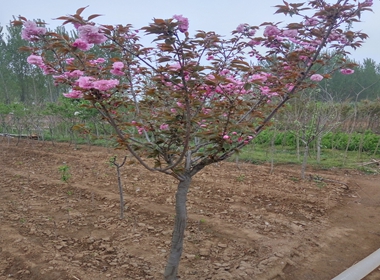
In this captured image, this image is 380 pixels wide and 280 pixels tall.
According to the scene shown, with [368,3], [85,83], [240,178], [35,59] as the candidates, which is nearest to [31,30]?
[35,59]

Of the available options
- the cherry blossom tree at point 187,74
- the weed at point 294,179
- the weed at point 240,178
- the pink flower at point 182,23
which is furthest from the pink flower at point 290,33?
the weed at point 294,179

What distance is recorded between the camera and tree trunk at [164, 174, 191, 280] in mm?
2055

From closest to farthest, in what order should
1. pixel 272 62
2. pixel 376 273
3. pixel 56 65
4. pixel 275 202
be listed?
pixel 56 65, pixel 272 62, pixel 376 273, pixel 275 202

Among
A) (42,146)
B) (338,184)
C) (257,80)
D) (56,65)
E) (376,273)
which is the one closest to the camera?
(257,80)

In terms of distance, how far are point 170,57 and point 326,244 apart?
2608mm

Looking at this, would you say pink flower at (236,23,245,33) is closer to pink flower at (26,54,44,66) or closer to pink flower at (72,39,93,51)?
pink flower at (72,39,93,51)

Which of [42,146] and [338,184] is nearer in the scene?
[338,184]

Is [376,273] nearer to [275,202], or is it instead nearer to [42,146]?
[275,202]

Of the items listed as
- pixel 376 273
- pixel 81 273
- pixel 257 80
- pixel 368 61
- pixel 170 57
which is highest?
pixel 368 61

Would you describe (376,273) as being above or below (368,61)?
below

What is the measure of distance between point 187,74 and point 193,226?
219 centimetres

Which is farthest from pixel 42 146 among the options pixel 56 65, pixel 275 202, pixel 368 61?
pixel 368 61

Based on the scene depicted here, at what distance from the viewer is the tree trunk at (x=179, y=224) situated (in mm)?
2055

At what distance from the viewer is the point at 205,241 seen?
308cm
